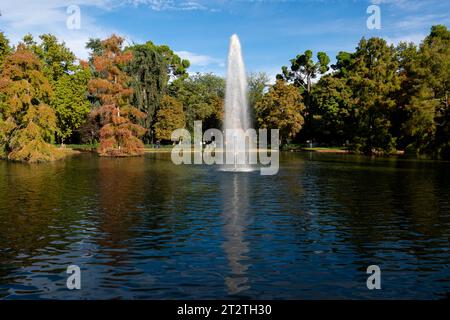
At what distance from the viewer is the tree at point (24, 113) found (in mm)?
48312

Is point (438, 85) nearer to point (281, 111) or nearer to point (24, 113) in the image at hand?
point (281, 111)

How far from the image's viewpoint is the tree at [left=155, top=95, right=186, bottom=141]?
3228 inches

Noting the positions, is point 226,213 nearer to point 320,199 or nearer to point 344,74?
point 320,199

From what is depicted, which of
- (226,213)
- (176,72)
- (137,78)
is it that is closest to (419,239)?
(226,213)

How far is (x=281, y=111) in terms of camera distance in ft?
285

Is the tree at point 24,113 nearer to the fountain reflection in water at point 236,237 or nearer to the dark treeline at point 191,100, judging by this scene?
the dark treeline at point 191,100

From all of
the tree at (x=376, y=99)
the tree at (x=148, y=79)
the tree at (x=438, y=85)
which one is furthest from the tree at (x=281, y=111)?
the tree at (x=438, y=85)

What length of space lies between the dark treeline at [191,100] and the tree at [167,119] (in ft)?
0.58

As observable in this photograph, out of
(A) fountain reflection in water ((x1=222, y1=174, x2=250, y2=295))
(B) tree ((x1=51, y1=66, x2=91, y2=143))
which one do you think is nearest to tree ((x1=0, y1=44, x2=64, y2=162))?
(B) tree ((x1=51, y1=66, x2=91, y2=143))

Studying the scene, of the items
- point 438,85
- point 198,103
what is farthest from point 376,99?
point 198,103

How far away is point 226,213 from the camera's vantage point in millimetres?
18047

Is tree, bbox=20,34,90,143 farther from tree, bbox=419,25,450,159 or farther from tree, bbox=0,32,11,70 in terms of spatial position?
tree, bbox=419,25,450,159

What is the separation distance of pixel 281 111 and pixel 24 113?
48161 millimetres

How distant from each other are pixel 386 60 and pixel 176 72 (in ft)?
181
